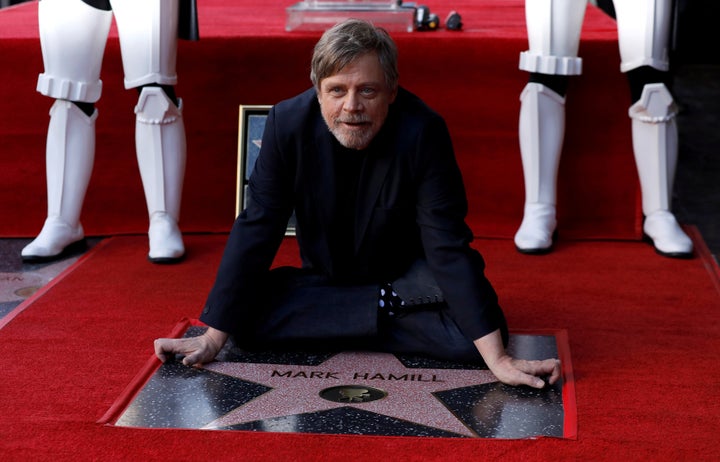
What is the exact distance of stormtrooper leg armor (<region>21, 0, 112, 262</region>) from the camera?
3.06 m

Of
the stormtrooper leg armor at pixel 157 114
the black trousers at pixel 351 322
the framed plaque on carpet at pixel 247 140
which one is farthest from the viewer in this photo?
the framed plaque on carpet at pixel 247 140

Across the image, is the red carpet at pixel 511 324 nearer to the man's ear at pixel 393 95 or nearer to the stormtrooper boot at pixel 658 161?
the stormtrooper boot at pixel 658 161

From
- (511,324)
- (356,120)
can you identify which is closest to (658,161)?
(511,324)

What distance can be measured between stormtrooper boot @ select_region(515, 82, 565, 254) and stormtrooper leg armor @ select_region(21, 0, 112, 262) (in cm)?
124

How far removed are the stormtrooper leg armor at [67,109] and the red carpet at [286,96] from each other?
0.21 m

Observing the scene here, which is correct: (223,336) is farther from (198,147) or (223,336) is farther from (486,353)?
(198,147)

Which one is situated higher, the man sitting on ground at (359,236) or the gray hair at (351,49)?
the gray hair at (351,49)

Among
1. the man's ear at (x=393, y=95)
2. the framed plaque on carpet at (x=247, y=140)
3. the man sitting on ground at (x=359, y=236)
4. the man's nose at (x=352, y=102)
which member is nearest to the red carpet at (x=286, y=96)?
the framed plaque on carpet at (x=247, y=140)

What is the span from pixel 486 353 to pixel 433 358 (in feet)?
0.65

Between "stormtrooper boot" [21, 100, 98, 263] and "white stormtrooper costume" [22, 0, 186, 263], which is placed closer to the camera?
"white stormtrooper costume" [22, 0, 186, 263]

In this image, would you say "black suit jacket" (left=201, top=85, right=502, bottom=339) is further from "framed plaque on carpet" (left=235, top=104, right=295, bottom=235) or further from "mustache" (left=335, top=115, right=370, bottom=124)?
"framed plaque on carpet" (left=235, top=104, right=295, bottom=235)

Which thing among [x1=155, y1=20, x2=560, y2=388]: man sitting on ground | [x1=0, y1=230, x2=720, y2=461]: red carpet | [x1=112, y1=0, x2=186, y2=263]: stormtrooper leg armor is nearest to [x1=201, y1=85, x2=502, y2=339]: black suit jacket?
[x1=155, y1=20, x2=560, y2=388]: man sitting on ground

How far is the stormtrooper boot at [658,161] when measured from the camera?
3.18m

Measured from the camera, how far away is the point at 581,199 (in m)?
3.43
